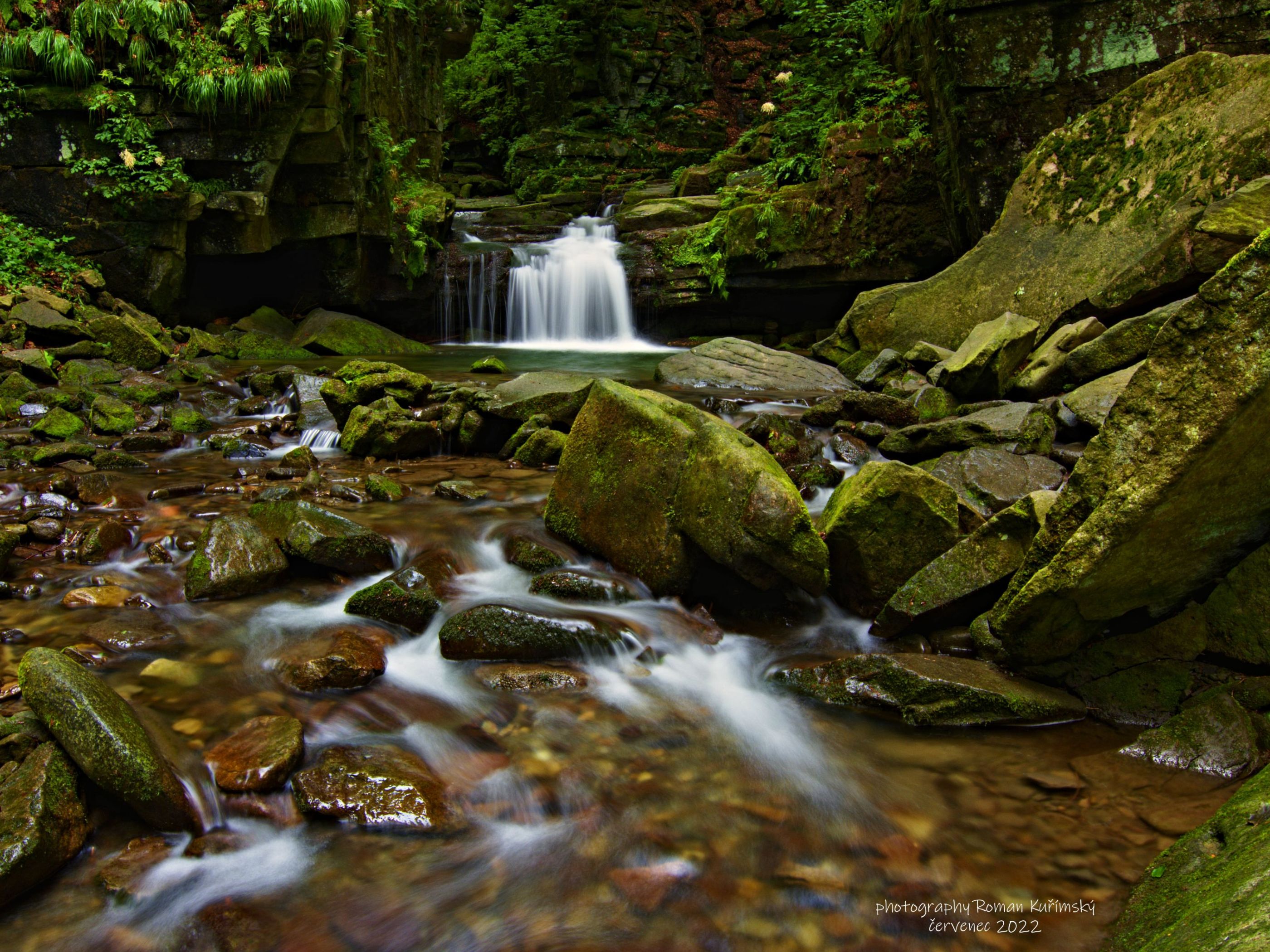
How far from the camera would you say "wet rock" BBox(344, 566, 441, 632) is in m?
4.02

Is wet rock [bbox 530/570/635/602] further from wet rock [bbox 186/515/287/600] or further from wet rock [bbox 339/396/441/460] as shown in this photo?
wet rock [bbox 339/396/441/460]

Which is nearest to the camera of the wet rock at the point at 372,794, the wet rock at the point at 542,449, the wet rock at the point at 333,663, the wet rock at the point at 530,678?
the wet rock at the point at 372,794

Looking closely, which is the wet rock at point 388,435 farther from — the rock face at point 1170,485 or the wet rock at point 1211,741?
the wet rock at point 1211,741

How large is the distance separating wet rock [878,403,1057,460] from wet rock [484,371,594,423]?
2815mm

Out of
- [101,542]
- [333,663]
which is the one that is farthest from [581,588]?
[101,542]

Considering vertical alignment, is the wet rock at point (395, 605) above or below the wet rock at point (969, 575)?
below

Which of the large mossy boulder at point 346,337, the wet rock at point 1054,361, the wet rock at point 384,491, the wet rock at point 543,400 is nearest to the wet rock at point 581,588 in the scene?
the wet rock at point 384,491

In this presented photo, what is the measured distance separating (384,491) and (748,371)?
6118 mm

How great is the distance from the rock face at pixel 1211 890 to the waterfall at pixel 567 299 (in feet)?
44.4

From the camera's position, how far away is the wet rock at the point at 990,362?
7402 mm

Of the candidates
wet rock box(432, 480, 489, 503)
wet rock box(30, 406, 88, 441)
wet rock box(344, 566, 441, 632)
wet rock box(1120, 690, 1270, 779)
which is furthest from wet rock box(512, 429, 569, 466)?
wet rock box(1120, 690, 1270, 779)

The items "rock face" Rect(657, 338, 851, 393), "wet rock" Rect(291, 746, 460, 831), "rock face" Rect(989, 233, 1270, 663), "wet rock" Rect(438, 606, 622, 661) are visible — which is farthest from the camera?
"rock face" Rect(657, 338, 851, 393)

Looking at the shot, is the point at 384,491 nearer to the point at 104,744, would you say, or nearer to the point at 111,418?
the point at 104,744

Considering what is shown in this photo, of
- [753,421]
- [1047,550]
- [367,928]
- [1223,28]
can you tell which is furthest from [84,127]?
[1223,28]
